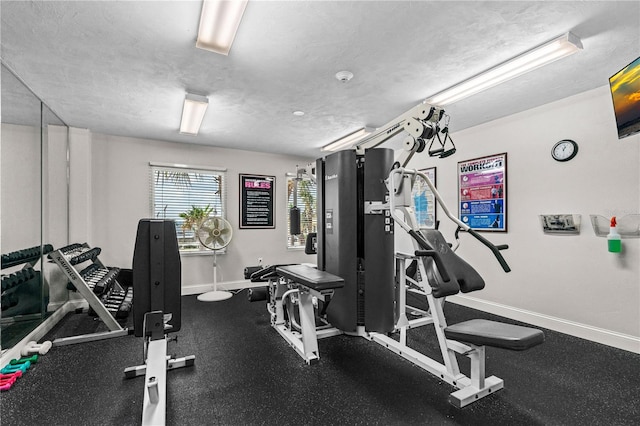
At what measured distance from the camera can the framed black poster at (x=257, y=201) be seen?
5.57m

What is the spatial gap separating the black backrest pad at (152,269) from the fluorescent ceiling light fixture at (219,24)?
134cm

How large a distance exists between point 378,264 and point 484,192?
7.20 feet

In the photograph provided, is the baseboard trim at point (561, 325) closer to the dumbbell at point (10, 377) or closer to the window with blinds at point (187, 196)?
the window with blinds at point (187, 196)

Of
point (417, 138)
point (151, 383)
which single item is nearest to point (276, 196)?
point (417, 138)

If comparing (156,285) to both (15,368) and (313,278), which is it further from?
(15,368)

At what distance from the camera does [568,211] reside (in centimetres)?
331

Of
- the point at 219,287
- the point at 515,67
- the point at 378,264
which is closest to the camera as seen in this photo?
the point at 515,67

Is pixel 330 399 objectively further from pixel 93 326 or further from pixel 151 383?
pixel 93 326

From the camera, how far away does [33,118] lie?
3176 mm

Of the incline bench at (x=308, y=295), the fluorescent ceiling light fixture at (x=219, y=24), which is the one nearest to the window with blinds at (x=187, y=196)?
the incline bench at (x=308, y=295)

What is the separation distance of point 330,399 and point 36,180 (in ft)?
12.4

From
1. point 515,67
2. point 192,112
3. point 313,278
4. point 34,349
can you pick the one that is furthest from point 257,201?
point 515,67

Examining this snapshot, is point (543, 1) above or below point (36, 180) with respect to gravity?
above

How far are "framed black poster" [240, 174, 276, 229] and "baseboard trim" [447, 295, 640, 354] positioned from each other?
3.63 metres
